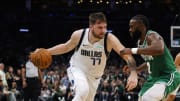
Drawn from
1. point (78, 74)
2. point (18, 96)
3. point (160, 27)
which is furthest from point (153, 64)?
point (160, 27)

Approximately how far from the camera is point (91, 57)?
7449 mm

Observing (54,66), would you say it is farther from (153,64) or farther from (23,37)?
(153,64)

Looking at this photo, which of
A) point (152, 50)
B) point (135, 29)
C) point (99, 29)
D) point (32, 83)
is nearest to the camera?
point (152, 50)

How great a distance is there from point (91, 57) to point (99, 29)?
0.46 meters

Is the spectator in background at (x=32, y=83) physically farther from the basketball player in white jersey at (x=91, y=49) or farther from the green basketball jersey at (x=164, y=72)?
the green basketball jersey at (x=164, y=72)

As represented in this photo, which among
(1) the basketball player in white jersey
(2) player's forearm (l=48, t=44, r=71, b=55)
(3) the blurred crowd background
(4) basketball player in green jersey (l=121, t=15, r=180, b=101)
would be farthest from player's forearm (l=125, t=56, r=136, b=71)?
(3) the blurred crowd background

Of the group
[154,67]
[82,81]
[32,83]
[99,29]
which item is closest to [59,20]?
[32,83]

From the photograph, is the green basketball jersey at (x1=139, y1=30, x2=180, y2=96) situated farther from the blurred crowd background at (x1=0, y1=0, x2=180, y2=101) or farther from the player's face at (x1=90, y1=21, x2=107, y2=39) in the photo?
the blurred crowd background at (x1=0, y1=0, x2=180, y2=101)

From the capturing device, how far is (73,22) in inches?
1064

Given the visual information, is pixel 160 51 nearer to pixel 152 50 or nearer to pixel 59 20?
pixel 152 50

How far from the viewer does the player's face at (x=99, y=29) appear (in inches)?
288

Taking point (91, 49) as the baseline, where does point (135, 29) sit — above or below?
above

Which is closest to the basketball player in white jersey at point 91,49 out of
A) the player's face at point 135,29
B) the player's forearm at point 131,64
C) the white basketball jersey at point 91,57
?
the white basketball jersey at point 91,57

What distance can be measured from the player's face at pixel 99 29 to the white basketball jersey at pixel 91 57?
13 centimetres
